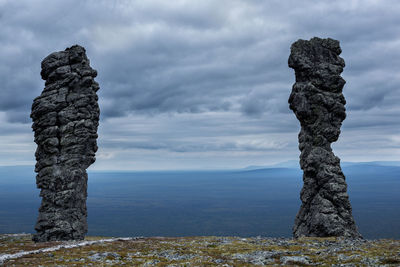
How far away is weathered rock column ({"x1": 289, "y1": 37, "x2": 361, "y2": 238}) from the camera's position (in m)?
64.4

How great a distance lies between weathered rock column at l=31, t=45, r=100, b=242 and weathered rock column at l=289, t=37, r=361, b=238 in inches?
1672

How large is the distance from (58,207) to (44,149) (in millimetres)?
12203

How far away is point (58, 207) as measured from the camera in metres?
68.3

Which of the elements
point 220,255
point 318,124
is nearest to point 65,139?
point 220,255

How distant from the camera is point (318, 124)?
224ft

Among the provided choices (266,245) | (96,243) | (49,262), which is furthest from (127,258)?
(266,245)

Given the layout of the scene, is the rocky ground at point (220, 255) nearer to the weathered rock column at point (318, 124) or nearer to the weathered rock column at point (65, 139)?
the weathered rock column at point (318, 124)

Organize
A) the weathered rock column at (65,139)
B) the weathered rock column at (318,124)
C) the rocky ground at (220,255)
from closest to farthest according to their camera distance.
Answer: the rocky ground at (220,255)
the weathered rock column at (318,124)
the weathered rock column at (65,139)

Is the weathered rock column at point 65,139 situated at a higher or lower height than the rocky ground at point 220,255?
higher

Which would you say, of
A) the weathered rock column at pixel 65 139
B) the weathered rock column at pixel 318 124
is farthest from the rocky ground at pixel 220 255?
the weathered rock column at pixel 65 139

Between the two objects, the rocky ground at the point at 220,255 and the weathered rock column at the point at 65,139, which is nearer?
the rocky ground at the point at 220,255

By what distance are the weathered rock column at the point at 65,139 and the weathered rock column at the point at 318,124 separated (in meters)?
42.5

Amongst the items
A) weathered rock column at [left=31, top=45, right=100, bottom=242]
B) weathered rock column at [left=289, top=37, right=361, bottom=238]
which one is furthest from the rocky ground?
weathered rock column at [left=31, top=45, right=100, bottom=242]

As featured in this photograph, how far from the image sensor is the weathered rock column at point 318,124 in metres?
64.4
